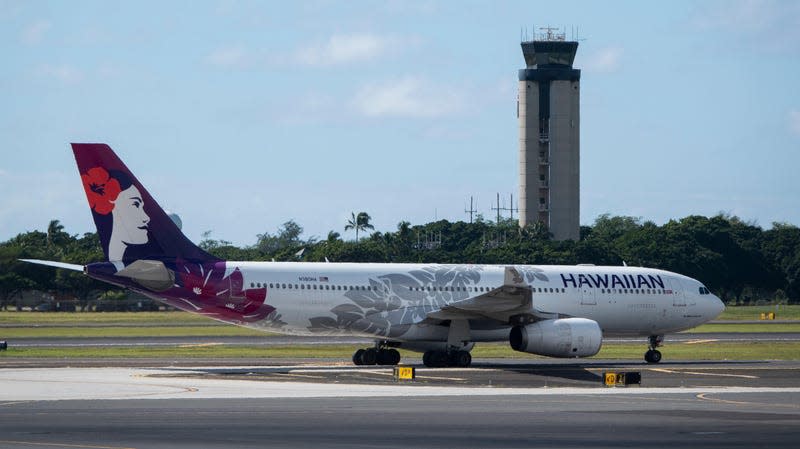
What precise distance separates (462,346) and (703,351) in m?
12.4

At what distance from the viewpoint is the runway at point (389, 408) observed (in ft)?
70.9

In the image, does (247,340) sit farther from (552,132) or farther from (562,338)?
(552,132)

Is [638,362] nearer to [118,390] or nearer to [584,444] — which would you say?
[118,390]

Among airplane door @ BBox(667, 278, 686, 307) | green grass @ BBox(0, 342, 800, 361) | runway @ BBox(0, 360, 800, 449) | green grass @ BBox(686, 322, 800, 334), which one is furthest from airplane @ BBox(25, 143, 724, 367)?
green grass @ BBox(686, 322, 800, 334)

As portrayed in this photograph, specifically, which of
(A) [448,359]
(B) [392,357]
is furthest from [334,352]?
(A) [448,359]

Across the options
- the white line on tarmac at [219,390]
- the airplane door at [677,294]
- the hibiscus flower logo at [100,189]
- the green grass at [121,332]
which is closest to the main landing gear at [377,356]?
the white line on tarmac at [219,390]

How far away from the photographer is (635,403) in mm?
28547

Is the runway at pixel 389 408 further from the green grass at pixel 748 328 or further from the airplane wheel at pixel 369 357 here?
the green grass at pixel 748 328

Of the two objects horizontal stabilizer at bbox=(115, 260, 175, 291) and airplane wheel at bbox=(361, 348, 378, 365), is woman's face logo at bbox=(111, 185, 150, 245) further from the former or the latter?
airplane wheel at bbox=(361, 348, 378, 365)

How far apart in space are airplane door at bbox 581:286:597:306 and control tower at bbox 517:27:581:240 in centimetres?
9878

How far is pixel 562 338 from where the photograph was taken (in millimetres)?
39781

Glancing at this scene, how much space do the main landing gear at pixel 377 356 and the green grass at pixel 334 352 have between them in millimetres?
3163

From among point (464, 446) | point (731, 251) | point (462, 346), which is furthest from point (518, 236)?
point (464, 446)

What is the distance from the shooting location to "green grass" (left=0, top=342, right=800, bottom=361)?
150ft
